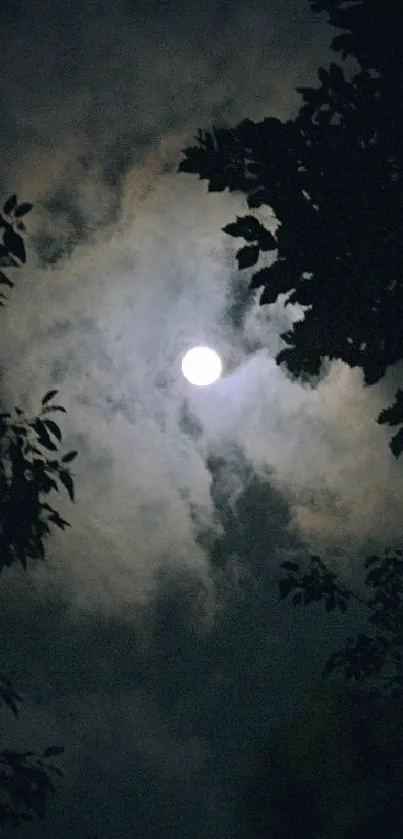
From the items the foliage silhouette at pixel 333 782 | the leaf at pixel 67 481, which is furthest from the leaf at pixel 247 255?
the foliage silhouette at pixel 333 782

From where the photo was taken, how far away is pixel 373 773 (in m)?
27.5

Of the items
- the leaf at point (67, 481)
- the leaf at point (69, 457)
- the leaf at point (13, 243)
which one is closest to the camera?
the leaf at point (13, 243)

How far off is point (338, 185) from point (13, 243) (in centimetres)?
225

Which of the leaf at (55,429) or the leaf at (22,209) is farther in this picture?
the leaf at (55,429)

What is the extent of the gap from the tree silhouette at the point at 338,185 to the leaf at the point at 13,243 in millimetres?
1379

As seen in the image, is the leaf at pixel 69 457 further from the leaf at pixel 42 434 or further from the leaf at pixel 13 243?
the leaf at pixel 13 243

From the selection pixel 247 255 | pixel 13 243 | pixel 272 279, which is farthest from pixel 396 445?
pixel 13 243

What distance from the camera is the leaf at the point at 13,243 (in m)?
4.77

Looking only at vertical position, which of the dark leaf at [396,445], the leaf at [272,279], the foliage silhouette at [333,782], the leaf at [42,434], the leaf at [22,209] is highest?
the foliage silhouette at [333,782]

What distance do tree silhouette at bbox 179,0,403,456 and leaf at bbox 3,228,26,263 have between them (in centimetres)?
138

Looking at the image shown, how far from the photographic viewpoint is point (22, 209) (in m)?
4.70

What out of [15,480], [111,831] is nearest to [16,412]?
[15,480]

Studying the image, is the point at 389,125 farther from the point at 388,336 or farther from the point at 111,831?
the point at 111,831

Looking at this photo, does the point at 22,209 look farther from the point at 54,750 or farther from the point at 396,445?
the point at 54,750
